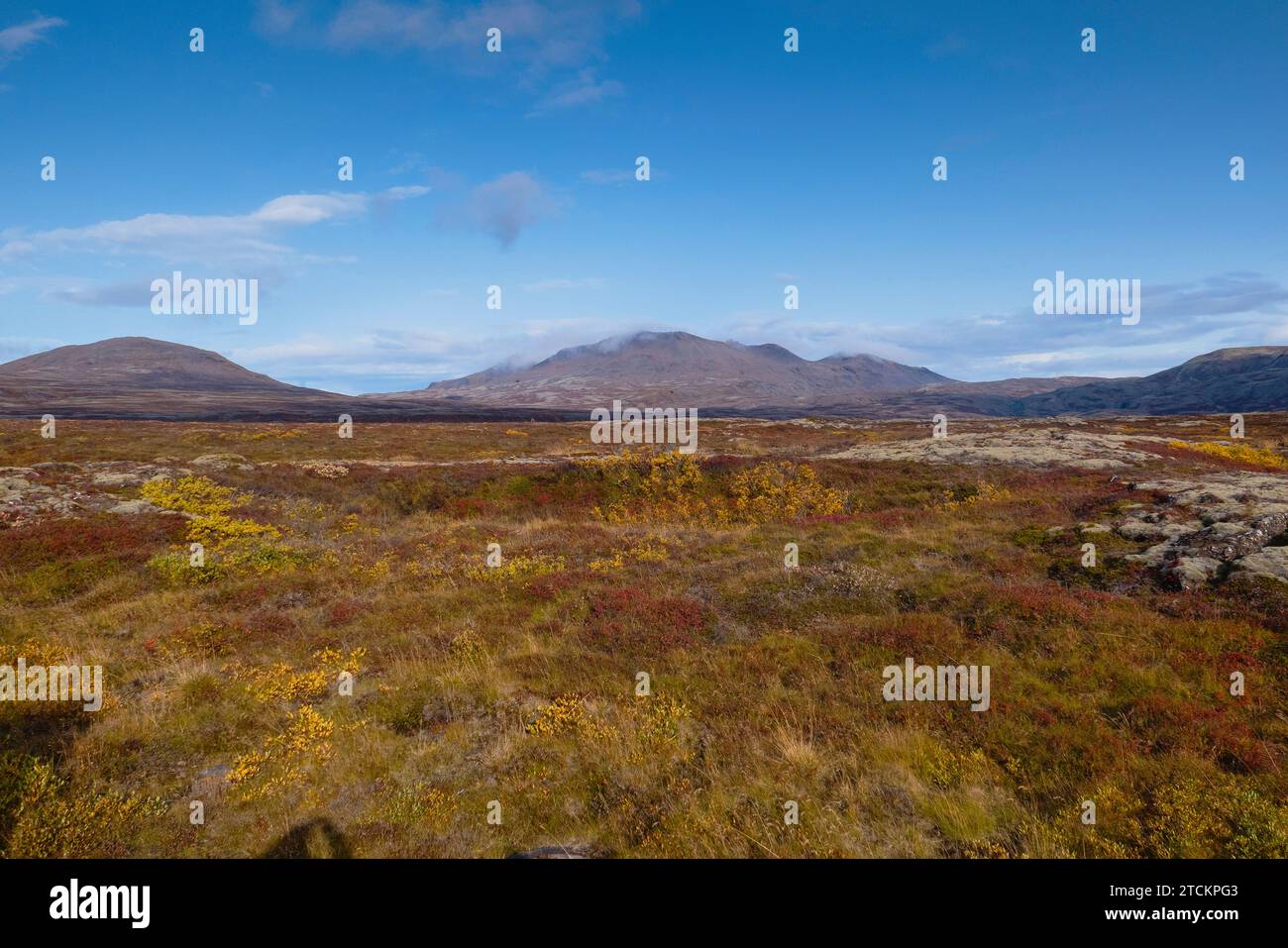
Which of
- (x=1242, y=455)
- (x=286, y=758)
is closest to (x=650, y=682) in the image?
(x=286, y=758)

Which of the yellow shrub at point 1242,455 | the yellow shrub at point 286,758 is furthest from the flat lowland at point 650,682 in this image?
the yellow shrub at point 1242,455

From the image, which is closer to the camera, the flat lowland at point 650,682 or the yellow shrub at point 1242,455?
the flat lowland at point 650,682

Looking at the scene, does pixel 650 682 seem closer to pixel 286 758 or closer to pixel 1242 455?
pixel 286 758

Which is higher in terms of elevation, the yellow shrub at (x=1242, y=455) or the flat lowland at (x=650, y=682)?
the yellow shrub at (x=1242, y=455)

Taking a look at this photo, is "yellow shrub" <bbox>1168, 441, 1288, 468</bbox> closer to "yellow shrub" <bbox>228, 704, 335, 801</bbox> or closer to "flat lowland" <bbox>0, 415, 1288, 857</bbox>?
"flat lowland" <bbox>0, 415, 1288, 857</bbox>

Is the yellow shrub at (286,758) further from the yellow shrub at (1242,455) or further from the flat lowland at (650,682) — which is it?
the yellow shrub at (1242,455)

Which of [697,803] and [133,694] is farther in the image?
[133,694]
